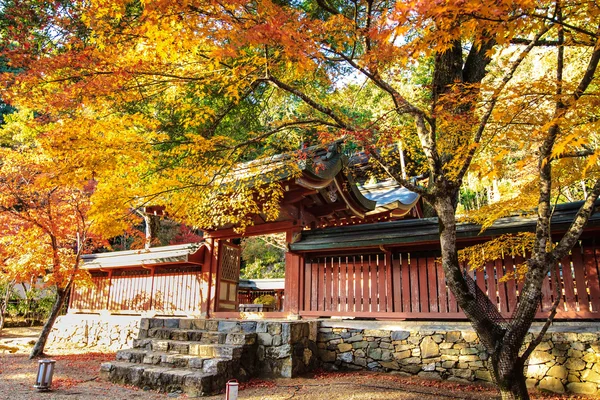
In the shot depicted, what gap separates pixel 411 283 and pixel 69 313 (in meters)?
11.9

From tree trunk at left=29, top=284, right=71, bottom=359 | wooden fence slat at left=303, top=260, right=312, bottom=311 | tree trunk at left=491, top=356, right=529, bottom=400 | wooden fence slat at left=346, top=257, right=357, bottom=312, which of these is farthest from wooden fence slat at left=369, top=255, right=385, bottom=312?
tree trunk at left=29, top=284, right=71, bottom=359

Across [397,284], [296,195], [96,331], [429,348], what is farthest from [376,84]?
[96,331]

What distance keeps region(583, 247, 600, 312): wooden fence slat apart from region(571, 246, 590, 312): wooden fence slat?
0.06 metres

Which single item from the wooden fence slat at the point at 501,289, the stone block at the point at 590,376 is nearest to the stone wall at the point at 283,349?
the wooden fence slat at the point at 501,289

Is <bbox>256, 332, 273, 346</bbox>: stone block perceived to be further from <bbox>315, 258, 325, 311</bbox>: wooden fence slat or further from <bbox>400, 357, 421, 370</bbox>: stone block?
<bbox>400, 357, 421, 370</bbox>: stone block

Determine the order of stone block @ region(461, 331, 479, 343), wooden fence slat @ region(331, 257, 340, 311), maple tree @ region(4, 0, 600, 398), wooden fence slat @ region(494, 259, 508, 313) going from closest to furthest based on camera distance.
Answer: maple tree @ region(4, 0, 600, 398) → stone block @ region(461, 331, 479, 343) → wooden fence slat @ region(494, 259, 508, 313) → wooden fence slat @ region(331, 257, 340, 311)

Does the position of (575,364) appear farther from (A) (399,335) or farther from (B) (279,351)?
(B) (279,351)

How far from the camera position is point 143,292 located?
12141 mm

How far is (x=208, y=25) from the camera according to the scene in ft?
17.1

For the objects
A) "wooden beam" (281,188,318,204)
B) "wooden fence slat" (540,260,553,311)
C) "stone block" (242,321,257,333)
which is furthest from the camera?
"wooden beam" (281,188,318,204)

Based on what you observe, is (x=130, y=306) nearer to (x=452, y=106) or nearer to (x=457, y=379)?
(x=457, y=379)

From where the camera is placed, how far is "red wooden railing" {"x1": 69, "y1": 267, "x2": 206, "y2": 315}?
1102 cm

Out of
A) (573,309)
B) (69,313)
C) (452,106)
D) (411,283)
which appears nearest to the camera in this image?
(573,309)

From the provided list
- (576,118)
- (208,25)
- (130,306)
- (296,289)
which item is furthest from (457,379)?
(130,306)
